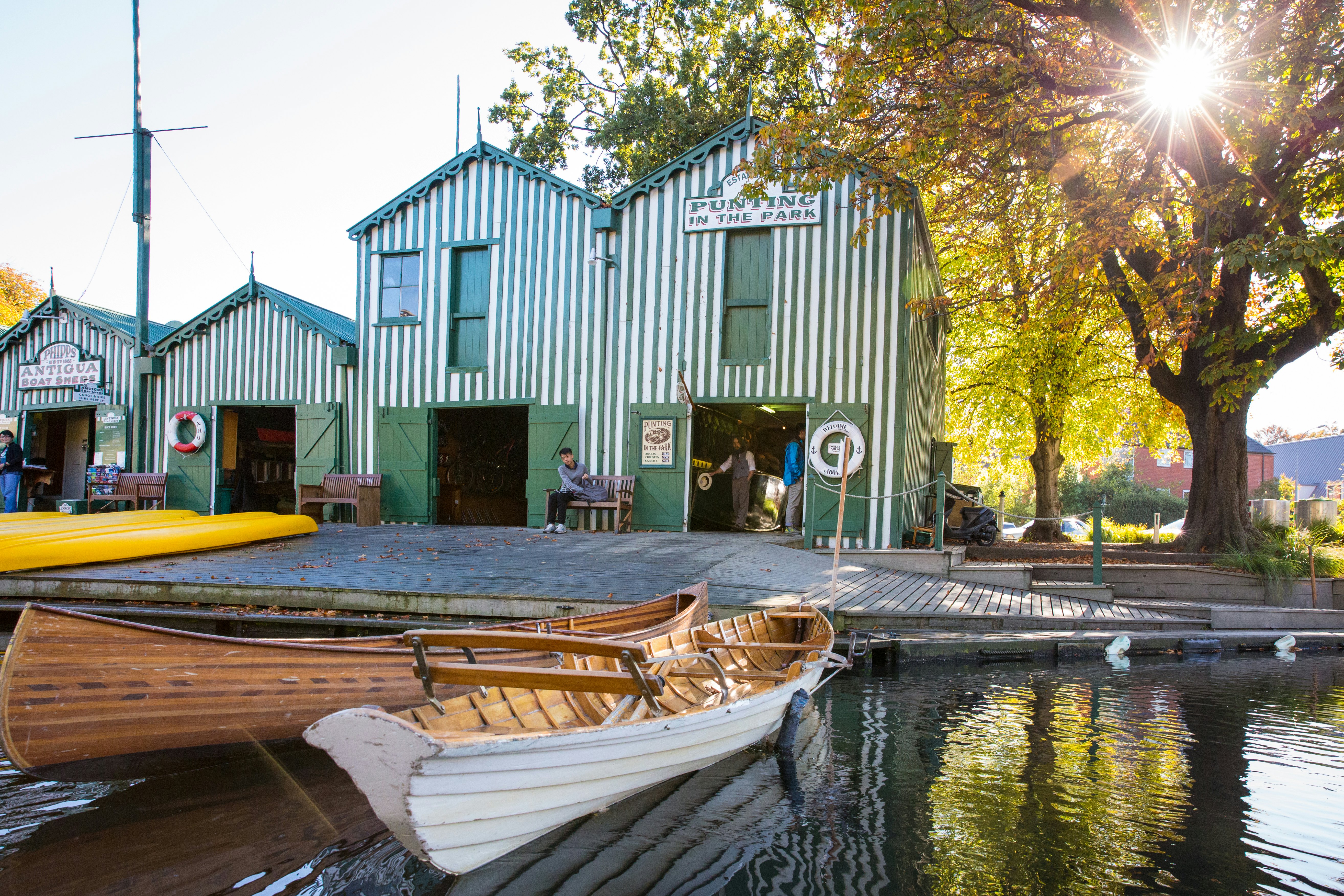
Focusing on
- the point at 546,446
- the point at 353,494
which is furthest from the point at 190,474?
the point at 546,446

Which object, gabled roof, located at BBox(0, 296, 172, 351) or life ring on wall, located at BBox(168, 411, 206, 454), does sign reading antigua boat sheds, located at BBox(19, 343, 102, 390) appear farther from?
life ring on wall, located at BBox(168, 411, 206, 454)

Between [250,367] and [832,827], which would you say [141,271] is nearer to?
[250,367]

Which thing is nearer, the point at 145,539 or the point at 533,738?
the point at 533,738

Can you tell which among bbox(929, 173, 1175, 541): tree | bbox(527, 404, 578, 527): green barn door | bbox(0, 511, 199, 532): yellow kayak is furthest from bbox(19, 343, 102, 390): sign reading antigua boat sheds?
bbox(929, 173, 1175, 541): tree

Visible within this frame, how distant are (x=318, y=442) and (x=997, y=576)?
11.8m

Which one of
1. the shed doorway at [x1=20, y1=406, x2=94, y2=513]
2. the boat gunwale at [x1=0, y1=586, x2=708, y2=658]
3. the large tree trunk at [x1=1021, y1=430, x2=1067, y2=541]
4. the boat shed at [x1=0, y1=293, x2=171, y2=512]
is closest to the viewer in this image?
the boat gunwale at [x1=0, y1=586, x2=708, y2=658]

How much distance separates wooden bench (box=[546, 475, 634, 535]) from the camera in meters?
12.2

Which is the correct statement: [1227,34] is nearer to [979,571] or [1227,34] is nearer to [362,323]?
[979,571]

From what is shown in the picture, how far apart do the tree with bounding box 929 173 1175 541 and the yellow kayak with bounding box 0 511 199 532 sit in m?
12.7

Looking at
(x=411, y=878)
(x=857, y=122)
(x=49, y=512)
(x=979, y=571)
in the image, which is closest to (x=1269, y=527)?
(x=979, y=571)

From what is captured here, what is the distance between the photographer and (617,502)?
12.2m

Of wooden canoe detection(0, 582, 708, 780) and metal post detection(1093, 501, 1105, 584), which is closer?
wooden canoe detection(0, 582, 708, 780)

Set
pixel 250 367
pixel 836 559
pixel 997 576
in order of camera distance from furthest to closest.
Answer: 1. pixel 250 367
2. pixel 997 576
3. pixel 836 559

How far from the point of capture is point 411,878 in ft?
10.4
